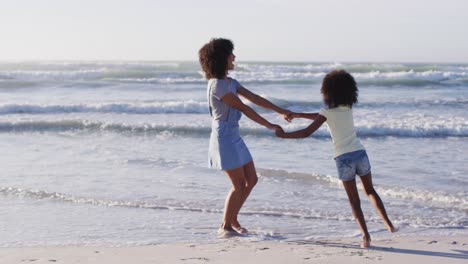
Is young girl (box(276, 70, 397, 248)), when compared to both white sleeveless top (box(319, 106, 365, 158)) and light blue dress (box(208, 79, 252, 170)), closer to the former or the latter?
white sleeveless top (box(319, 106, 365, 158))

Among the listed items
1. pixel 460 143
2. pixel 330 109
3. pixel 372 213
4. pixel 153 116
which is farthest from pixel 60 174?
pixel 153 116

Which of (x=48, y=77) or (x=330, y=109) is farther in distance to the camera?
(x=48, y=77)

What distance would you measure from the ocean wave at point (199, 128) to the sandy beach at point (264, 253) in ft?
23.7

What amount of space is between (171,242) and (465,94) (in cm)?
2005

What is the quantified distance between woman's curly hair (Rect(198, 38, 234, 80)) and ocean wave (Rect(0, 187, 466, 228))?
1736 mm

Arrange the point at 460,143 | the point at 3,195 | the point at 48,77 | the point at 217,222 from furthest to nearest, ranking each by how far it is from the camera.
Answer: the point at 48,77
the point at 460,143
the point at 3,195
the point at 217,222

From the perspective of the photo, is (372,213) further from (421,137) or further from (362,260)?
(421,137)

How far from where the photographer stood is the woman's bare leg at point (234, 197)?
18.0 feet

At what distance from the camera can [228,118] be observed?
5352 millimetres

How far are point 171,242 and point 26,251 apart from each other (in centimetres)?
112

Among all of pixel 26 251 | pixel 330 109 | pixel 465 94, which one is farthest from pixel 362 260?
pixel 465 94

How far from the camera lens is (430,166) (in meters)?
8.93

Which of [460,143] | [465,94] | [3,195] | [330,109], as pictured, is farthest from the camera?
[465,94]

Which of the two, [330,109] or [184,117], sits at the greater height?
[330,109]
